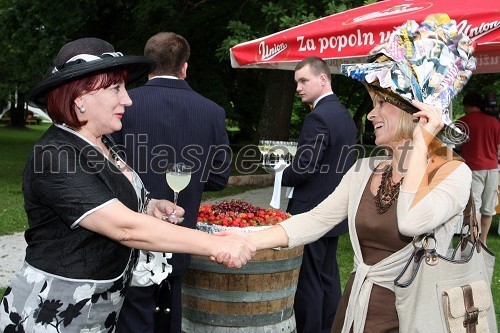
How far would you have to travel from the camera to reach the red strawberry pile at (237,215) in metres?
4.64

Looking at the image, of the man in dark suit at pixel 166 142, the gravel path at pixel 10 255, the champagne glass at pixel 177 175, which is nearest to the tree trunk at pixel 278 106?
the gravel path at pixel 10 255

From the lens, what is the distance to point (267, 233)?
3.45 m

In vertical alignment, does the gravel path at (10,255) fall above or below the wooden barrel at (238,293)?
below

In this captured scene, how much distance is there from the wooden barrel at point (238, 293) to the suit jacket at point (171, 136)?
0.92 feet

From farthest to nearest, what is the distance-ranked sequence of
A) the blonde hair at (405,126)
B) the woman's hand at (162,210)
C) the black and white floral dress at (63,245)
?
the woman's hand at (162,210), the blonde hair at (405,126), the black and white floral dress at (63,245)

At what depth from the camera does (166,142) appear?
14.4 ft

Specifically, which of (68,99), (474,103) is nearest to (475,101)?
(474,103)

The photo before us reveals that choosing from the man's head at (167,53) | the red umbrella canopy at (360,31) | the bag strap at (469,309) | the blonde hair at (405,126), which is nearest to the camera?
the bag strap at (469,309)

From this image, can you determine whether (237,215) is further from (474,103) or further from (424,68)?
(474,103)

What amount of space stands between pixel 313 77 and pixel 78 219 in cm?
348

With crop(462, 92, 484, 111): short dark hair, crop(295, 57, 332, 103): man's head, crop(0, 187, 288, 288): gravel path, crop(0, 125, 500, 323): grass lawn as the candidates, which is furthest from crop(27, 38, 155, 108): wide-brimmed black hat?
crop(462, 92, 484, 111): short dark hair

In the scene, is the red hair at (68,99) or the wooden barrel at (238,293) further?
the wooden barrel at (238,293)

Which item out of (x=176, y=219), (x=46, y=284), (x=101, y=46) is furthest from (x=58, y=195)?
(x=176, y=219)

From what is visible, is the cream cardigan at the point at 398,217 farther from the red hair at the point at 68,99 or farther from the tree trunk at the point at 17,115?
the tree trunk at the point at 17,115
